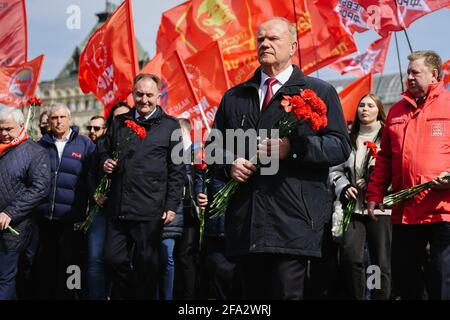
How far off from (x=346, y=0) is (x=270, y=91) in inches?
248

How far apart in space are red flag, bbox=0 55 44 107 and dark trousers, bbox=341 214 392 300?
224 inches

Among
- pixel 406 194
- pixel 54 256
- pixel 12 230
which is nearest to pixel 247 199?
pixel 406 194

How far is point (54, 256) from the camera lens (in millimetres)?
7266

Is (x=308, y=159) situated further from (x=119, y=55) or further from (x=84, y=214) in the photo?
(x=119, y=55)

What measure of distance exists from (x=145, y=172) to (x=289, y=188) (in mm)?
2410

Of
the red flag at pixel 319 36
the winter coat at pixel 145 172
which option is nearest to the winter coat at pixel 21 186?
the winter coat at pixel 145 172

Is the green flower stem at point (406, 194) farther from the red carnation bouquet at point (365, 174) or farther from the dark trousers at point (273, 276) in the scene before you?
the red carnation bouquet at point (365, 174)

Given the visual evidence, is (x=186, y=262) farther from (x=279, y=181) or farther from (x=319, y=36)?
(x=319, y=36)

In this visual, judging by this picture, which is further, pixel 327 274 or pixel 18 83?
pixel 18 83

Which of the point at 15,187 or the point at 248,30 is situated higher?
the point at 248,30

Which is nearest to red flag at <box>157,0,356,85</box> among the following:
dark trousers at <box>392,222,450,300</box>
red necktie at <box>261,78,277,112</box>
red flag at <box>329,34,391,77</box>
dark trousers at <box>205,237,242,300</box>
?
red flag at <box>329,34,391,77</box>

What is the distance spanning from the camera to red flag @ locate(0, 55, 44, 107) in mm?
10664

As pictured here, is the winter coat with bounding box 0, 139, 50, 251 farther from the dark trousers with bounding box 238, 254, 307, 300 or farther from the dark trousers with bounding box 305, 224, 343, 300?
the dark trousers with bounding box 238, 254, 307, 300
